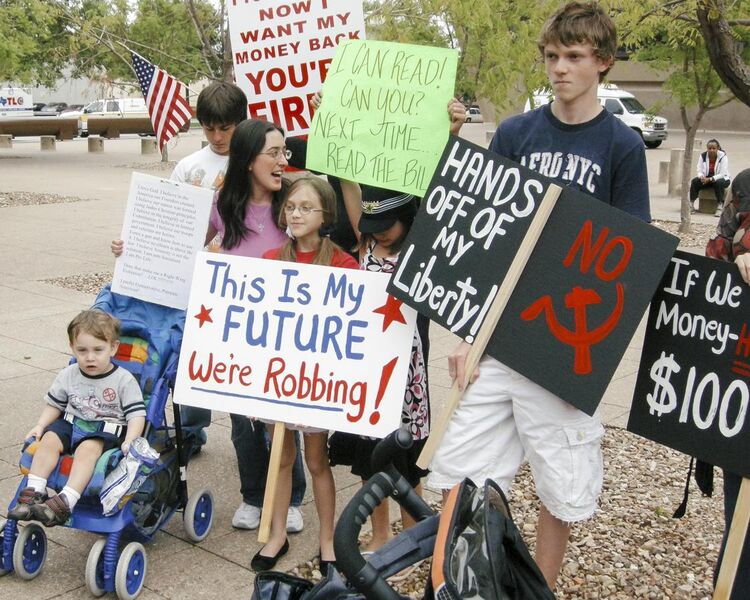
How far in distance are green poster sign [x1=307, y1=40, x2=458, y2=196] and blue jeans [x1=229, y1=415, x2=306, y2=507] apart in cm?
116

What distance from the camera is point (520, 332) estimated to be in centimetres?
310

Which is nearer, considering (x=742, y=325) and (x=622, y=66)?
(x=742, y=325)

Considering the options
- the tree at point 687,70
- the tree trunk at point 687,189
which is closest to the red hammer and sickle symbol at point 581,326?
the tree at point 687,70

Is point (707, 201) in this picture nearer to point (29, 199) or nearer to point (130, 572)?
point (29, 199)

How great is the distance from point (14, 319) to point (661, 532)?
5.75m

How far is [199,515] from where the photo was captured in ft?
13.7

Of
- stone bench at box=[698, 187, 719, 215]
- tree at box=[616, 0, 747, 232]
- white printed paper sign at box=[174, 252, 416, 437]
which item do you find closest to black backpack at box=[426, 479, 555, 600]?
white printed paper sign at box=[174, 252, 416, 437]

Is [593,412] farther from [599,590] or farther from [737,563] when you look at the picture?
[599,590]

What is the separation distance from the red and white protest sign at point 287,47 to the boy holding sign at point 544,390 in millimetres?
2353

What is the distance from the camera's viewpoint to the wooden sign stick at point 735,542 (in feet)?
9.36

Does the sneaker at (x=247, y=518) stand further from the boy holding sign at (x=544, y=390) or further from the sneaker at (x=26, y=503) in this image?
the boy holding sign at (x=544, y=390)

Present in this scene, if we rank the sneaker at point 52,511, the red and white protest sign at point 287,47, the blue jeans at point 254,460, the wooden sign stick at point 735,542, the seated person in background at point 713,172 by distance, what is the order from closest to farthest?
the wooden sign stick at point 735,542
the sneaker at point 52,511
the blue jeans at point 254,460
the red and white protest sign at point 287,47
the seated person in background at point 713,172

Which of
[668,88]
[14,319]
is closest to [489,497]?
[14,319]

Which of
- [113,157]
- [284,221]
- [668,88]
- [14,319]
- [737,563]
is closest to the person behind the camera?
[737,563]
